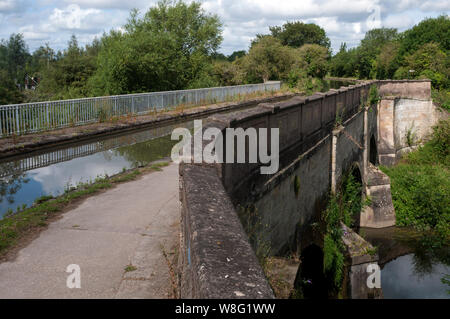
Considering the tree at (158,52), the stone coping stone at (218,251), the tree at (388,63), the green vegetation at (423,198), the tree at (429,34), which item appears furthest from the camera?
the tree at (388,63)

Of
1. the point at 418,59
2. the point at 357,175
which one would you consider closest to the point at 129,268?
the point at 357,175

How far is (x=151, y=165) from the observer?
32.4 ft

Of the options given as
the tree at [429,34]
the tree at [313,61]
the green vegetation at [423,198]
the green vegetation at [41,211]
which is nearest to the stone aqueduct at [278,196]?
the green vegetation at [423,198]

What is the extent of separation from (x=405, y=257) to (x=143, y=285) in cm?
1528

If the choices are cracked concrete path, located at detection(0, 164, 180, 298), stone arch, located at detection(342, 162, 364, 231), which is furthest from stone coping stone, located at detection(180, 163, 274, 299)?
stone arch, located at detection(342, 162, 364, 231)

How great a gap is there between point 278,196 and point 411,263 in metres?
11.3

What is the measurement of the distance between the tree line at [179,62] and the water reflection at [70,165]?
953 centimetres

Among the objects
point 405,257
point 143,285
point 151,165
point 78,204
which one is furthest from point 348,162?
point 143,285

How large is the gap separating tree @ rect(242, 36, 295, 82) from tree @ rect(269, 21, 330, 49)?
4583 cm

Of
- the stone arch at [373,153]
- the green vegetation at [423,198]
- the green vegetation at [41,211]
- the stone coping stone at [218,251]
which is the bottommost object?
the green vegetation at [423,198]

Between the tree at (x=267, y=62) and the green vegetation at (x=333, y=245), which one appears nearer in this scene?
the green vegetation at (x=333, y=245)

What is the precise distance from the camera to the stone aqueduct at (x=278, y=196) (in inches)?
97.0

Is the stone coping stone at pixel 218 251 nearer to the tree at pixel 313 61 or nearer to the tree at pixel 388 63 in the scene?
the tree at pixel 313 61

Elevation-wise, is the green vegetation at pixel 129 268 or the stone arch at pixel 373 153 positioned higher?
the green vegetation at pixel 129 268
